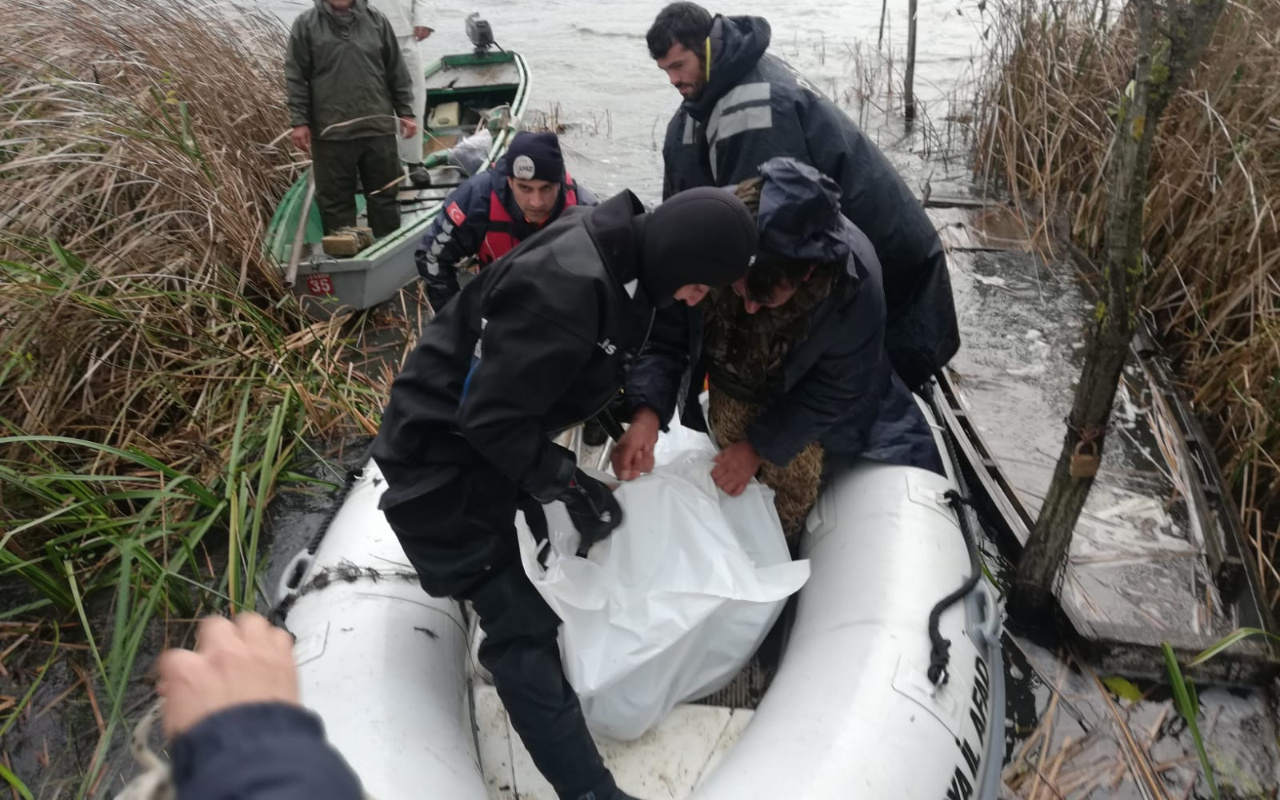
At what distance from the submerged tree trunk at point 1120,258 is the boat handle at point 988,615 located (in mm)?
408

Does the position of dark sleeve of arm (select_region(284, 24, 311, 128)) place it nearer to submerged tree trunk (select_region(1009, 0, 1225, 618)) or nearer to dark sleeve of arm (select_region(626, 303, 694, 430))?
dark sleeve of arm (select_region(626, 303, 694, 430))

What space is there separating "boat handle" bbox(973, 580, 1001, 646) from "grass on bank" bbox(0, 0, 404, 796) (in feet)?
6.97

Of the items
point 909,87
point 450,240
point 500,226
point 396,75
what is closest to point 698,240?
point 500,226

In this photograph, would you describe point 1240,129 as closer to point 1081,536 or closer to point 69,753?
point 1081,536

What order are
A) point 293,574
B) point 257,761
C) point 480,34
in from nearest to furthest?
point 257,761
point 293,574
point 480,34

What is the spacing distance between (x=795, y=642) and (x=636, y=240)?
1268mm

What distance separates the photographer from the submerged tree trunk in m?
1.90

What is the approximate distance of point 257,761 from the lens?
750 millimetres

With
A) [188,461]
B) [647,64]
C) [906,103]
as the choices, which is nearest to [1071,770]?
[188,461]

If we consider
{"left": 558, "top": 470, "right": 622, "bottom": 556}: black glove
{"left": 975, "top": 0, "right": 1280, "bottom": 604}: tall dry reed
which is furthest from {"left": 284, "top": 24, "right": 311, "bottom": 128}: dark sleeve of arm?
{"left": 975, "top": 0, "right": 1280, "bottom": 604}: tall dry reed

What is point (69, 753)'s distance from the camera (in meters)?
2.74

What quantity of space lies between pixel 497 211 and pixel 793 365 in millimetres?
1743

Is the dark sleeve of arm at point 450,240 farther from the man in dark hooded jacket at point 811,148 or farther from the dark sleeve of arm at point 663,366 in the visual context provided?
the dark sleeve of arm at point 663,366

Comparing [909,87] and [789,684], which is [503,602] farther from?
[909,87]
